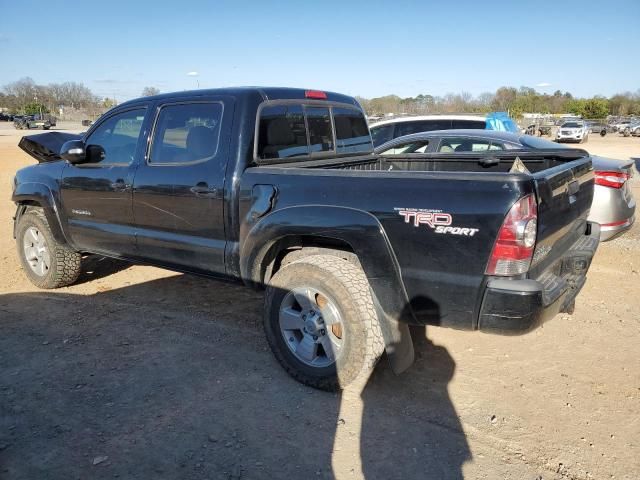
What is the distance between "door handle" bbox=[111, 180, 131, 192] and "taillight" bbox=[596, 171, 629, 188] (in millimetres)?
4736

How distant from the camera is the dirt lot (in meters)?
2.56

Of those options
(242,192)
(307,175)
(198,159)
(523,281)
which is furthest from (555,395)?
(198,159)

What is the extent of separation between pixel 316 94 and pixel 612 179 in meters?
3.37

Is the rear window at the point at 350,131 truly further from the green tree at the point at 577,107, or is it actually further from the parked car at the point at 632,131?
the green tree at the point at 577,107

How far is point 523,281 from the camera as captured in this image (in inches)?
101

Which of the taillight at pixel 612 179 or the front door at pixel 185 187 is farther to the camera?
the taillight at pixel 612 179

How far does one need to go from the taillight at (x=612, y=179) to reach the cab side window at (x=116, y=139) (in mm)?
4657

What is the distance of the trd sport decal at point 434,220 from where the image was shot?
2.57 meters

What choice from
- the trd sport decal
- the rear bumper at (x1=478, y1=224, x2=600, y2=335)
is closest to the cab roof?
the trd sport decal

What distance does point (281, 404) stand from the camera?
3096 mm

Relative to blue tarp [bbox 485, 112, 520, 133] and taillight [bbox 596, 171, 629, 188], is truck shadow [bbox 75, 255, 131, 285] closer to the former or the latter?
taillight [bbox 596, 171, 629, 188]

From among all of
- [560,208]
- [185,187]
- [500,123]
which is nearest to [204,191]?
[185,187]

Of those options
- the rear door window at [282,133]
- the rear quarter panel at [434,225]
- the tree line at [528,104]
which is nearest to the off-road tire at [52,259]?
the rear door window at [282,133]

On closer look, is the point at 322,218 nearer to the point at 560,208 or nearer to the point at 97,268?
the point at 560,208
